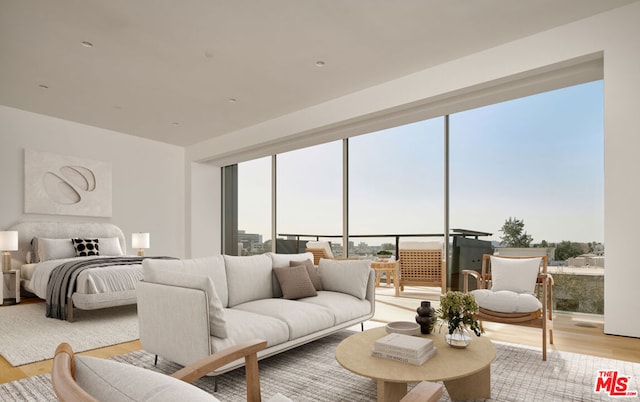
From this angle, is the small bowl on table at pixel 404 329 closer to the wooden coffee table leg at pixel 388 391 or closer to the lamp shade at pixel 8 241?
the wooden coffee table leg at pixel 388 391

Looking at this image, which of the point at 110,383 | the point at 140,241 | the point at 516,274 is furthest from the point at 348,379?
the point at 140,241

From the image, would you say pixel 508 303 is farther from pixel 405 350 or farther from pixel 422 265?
pixel 422 265

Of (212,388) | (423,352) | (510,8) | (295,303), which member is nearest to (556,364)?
(423,352)

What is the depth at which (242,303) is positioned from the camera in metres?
3.32

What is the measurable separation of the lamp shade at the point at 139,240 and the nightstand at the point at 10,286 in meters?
1.71

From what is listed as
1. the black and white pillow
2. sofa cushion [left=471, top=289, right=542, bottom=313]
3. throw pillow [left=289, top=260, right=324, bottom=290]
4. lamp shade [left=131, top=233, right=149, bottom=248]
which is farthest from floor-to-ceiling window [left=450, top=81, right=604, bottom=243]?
the black and white pillow

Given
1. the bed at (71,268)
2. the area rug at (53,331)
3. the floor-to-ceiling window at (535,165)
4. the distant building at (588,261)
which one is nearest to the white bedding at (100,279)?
the bed at (71,268)

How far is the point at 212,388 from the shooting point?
8.00ft

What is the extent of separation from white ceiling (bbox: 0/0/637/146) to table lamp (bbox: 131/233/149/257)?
228cm

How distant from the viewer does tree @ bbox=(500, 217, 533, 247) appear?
15.9 ft

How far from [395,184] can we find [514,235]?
1.95 m

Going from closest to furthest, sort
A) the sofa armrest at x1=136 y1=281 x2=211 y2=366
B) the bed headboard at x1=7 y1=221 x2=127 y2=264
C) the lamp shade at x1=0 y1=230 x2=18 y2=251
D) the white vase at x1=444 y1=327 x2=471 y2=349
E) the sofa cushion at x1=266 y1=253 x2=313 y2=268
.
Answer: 1. the white vase at x1=444 y1=327 x2=471 y2=349
2. the sofa armrest at x1=136 y1=281 x2=211 y2=366
3. the sofa cushion at x1=266 y1=253 x2=313 y2=268
4. the lamp shade at x1=0 y1=230 x2=18 y2=251
5. the bed headboard at x1=7 y1=221 x2=127 y2=264

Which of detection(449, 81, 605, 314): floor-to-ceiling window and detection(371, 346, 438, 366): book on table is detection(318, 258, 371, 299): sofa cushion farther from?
detection(449, 81, 605, 314): floor-to-ceiling window

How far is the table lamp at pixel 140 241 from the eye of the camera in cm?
680
